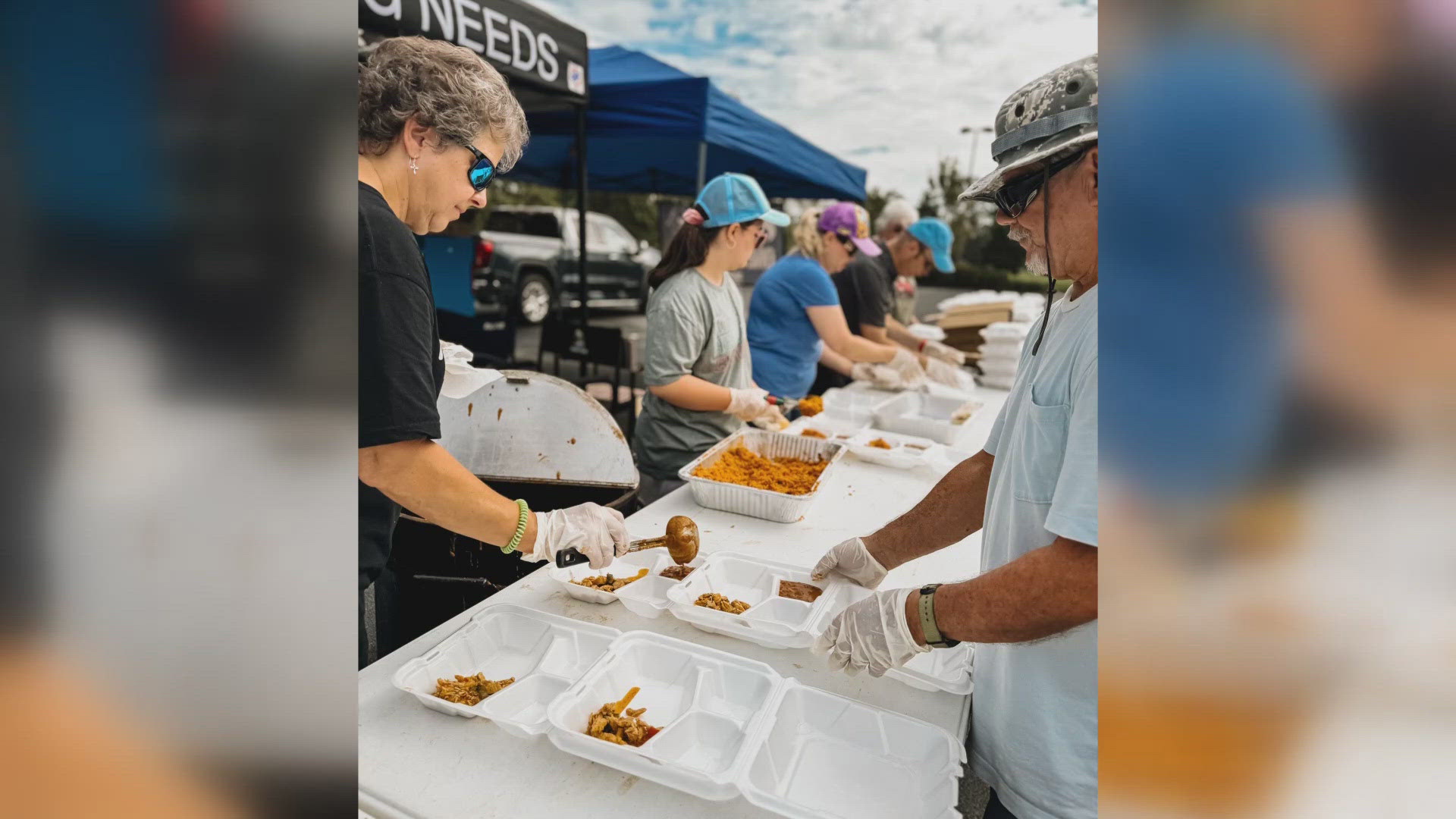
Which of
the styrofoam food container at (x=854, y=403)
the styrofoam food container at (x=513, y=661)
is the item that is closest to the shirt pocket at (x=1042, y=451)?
the styrofoam food container at (x=513, y=661)

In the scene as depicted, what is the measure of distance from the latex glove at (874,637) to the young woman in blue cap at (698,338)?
5.51 ft

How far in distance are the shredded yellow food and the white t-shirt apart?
1.18 m

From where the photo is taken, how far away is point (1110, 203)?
365mm

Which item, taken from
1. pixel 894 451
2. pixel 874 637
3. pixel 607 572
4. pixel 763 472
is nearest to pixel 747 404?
pixel 763 472

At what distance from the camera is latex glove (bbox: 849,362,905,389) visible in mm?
4809

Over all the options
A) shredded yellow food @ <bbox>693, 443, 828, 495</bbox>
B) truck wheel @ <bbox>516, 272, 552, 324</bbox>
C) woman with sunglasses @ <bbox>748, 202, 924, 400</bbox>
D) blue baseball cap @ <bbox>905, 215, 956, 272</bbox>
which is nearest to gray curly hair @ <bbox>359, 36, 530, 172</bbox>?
shredded yellow food @ <bbox>693, 443, 828, 495</bbox>

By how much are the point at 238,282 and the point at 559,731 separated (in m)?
1.19

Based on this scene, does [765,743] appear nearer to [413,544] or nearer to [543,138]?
[413,544]

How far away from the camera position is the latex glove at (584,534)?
179 centimetres

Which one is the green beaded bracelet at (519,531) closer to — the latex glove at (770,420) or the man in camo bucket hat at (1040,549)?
the man in camo bucket hat at (1040,549)

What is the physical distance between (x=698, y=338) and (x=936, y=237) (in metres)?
3.38

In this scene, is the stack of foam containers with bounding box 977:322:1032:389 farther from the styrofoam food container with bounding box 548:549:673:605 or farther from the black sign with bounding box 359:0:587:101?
the styrofoam food container with bounding box 548:549:673:605

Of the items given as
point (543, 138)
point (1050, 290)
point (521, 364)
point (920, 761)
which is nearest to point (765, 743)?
point (920, 761)

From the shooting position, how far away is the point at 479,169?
171 cm
